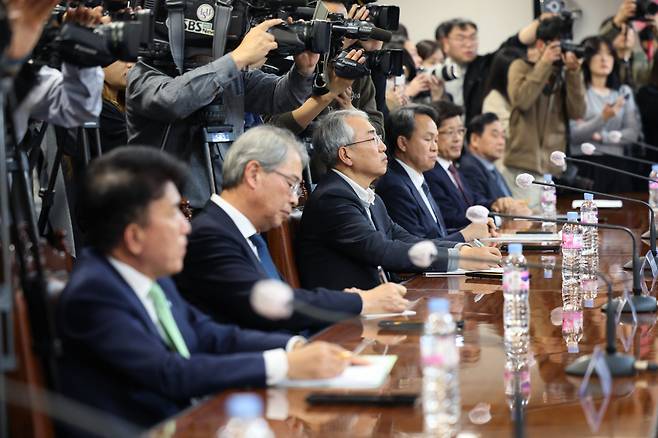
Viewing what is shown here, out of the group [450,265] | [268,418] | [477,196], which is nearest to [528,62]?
[477,196]

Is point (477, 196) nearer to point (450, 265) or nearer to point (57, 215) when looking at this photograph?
point (450, 265)

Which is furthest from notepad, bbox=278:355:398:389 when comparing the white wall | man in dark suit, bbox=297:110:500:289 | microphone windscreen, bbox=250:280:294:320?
the white wall

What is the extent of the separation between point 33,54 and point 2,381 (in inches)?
32.4

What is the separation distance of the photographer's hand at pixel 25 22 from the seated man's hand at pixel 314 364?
68 centimetres

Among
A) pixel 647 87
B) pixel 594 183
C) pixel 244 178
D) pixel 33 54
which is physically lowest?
pixel 594 183

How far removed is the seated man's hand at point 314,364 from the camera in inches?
79.4

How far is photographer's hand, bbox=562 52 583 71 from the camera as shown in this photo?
6301mm

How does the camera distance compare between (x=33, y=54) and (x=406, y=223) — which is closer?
(x=33, y=54)

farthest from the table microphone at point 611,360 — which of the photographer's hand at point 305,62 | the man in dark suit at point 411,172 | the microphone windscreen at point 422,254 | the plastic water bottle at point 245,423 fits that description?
the man in dark suit at point 411,172

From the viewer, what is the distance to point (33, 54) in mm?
2420

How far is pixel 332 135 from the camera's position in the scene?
144 inches

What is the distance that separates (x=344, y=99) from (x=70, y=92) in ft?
5.94

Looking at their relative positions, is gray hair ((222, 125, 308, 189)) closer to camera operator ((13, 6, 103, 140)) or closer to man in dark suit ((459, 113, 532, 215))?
camera operator ((13, 6, 103, 140))

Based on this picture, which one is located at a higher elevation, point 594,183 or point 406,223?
point 406,223
